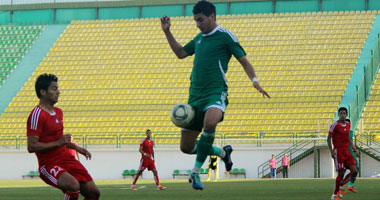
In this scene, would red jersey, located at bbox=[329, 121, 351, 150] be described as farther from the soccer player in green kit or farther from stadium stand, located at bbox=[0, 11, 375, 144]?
stadium stand, located at bbox=[0, 11, 375, 144]

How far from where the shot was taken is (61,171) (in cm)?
715

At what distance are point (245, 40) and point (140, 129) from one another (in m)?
8.90

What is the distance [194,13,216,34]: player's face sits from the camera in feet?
26.6

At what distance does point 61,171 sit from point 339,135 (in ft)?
25.7

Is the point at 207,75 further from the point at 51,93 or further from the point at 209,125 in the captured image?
the point at 51,93

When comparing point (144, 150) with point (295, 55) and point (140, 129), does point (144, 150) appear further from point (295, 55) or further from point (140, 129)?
point (295, 55)

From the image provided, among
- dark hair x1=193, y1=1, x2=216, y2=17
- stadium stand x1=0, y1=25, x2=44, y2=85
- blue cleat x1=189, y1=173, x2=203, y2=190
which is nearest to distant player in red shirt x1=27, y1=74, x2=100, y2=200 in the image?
blue cleat x1=189, y1=173, x2=203, y2=190

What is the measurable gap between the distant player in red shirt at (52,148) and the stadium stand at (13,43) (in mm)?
33712

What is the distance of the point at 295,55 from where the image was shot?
36.8 metres

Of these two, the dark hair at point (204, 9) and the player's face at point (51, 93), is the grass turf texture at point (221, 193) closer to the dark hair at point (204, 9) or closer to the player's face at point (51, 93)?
the dark hair at point (204, 9)

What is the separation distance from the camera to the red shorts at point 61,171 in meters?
7.15

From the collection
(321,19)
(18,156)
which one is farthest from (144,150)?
(321,19)

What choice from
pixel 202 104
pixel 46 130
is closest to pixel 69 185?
pixel 46 130

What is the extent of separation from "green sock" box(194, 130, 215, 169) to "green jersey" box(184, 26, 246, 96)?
0.50m
